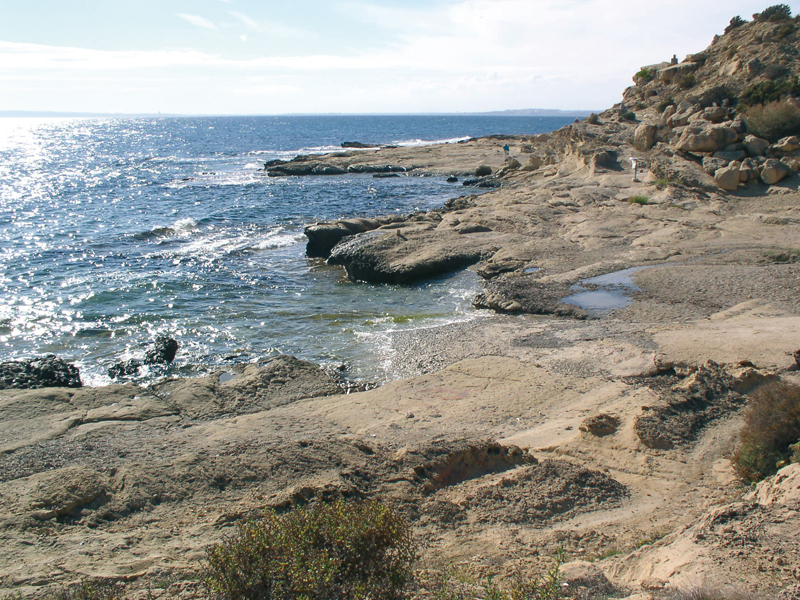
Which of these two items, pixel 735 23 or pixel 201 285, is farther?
pixel 735 23

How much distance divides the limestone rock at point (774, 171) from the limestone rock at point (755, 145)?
5.79ft

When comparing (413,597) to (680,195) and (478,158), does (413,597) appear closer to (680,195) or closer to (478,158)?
(680,195)

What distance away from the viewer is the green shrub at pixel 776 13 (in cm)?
3334

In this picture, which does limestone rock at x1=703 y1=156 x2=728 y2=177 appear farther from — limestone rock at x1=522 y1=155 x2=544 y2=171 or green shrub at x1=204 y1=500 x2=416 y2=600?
green shrub at x1=204 y1=500 x2=416 y2=600

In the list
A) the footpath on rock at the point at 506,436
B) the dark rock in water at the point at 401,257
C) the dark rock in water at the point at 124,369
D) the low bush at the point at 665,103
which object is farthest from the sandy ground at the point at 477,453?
the low bush at the point at 665,103

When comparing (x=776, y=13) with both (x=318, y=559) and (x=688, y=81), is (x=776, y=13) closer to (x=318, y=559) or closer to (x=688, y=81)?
(x=688, y=81)

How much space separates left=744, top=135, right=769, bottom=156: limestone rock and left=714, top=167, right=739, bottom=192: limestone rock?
235 centimetres

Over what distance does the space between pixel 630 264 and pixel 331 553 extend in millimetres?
15101

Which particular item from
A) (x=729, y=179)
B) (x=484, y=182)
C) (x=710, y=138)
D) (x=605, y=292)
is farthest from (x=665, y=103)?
(x=605, y=292)

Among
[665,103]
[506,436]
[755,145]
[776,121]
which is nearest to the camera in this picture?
[506,436]

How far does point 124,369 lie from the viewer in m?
12.3

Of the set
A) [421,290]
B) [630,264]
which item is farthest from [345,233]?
[630,264]

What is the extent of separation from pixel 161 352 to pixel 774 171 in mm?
24542

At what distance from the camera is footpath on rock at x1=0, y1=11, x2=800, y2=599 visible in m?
4.82
